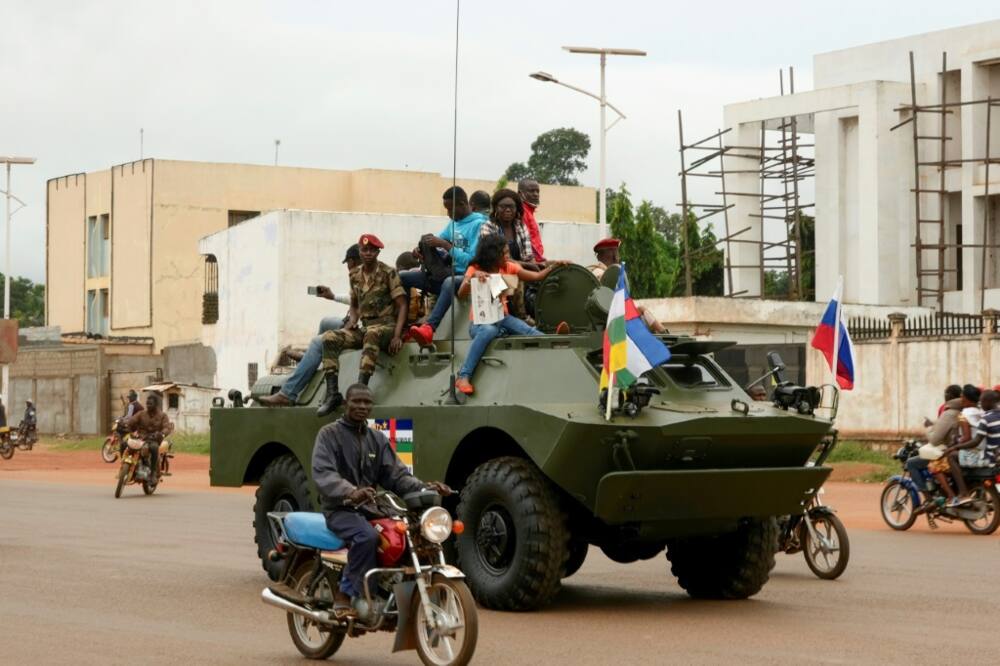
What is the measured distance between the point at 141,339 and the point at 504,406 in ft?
166

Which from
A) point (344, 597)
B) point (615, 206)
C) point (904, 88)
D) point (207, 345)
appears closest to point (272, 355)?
point (207, 345)

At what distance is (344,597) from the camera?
9781 mm

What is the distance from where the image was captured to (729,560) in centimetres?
1341

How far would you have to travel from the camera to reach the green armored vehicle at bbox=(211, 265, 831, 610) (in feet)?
39.5

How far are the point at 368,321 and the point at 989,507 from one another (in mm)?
8644

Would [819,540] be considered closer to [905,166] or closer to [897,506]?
[897,506]

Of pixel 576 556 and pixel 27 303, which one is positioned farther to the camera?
pixel 27 303

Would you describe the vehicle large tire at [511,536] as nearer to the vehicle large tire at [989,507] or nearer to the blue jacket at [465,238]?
the blue jacket at [465,238]

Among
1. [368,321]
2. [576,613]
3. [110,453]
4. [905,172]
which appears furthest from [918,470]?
[110,453]

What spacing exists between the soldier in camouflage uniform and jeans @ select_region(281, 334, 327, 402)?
8.4 inches

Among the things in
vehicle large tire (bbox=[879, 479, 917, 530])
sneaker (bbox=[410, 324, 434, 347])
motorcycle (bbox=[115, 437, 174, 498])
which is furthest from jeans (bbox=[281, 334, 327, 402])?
motorcycle (bbox=[115, 437, 174, 498])

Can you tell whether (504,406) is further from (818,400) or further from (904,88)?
(904,88)

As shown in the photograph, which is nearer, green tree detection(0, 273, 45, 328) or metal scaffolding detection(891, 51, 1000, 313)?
metal scaffolding detection(891, 51, 1000, 313)

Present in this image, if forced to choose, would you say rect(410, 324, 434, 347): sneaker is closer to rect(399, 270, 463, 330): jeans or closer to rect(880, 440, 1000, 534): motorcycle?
rect(399, 270, 463, 330): jeans
